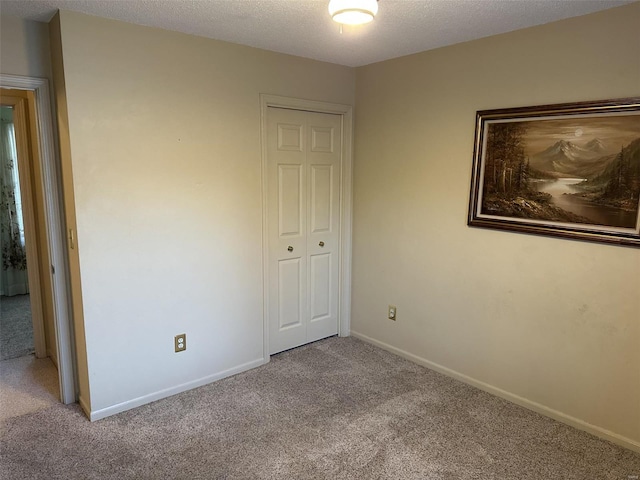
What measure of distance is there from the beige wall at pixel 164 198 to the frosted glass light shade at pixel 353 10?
1.26 m

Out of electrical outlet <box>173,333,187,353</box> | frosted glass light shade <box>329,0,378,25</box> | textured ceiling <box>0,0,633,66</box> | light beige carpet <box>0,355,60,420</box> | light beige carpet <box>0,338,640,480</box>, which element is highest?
textured ceiling <box>0,0,633,66</box>

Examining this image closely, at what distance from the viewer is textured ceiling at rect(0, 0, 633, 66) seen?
7.20 feet

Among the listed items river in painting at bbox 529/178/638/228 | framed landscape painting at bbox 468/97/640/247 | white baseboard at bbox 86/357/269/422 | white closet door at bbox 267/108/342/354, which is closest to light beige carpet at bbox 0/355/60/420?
white baseboard at bbox 86/357/269/422

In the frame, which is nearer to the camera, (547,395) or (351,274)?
(547,395)

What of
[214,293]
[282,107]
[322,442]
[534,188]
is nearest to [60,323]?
[214,293]

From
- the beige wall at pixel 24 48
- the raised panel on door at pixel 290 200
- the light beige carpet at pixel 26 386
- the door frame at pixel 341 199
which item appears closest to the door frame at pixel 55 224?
the beige wall at pixel 24 48

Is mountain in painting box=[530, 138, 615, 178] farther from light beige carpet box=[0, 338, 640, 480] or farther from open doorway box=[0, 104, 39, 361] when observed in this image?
open doorway box=[0, 104, 39, 361]

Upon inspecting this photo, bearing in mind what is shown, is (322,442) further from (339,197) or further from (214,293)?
(339,197)

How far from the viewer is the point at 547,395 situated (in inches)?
108

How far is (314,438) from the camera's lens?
8.20 feet

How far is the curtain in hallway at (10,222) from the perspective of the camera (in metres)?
4.89

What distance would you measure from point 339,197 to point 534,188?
5.28ft

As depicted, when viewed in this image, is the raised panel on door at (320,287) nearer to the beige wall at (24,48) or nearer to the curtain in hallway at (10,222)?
the beige wall at (24,48)

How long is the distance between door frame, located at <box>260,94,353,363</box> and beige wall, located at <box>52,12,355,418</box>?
6cm
